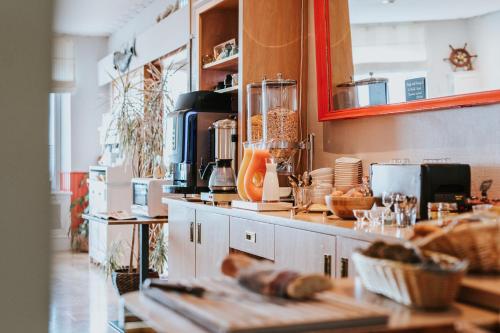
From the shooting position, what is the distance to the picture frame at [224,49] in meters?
4.64

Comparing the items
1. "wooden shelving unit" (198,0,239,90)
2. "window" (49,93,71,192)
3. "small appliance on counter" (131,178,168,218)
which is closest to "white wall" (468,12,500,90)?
"wooden shelving unit" (198,0,239,90)

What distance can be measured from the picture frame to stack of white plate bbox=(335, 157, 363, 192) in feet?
4.47

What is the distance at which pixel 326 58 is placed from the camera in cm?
383

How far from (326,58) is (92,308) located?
10.3 feet

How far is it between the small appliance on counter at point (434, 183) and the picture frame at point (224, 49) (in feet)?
7.09

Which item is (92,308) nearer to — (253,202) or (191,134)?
(191,134)

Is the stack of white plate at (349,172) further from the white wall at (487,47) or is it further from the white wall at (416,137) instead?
the white wall at (487,47)

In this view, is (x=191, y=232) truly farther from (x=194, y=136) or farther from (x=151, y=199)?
(x=151, y=199)

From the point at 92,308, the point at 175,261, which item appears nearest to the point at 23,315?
the point at 175,261

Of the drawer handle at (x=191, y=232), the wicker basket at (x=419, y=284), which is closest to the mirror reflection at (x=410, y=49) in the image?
the drawer handle at (x=191, y=232)

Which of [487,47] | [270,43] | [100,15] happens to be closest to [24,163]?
[487,47]

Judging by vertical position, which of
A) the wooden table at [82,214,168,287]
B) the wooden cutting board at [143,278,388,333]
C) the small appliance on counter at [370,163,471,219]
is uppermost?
the small appliance on counter at [370,163,471,219]

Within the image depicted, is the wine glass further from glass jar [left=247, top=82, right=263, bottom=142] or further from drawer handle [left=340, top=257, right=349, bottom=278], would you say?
glass jar [left=247, top=82, right=263, bottom=142]

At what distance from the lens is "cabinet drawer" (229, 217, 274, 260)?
3.16 meters
